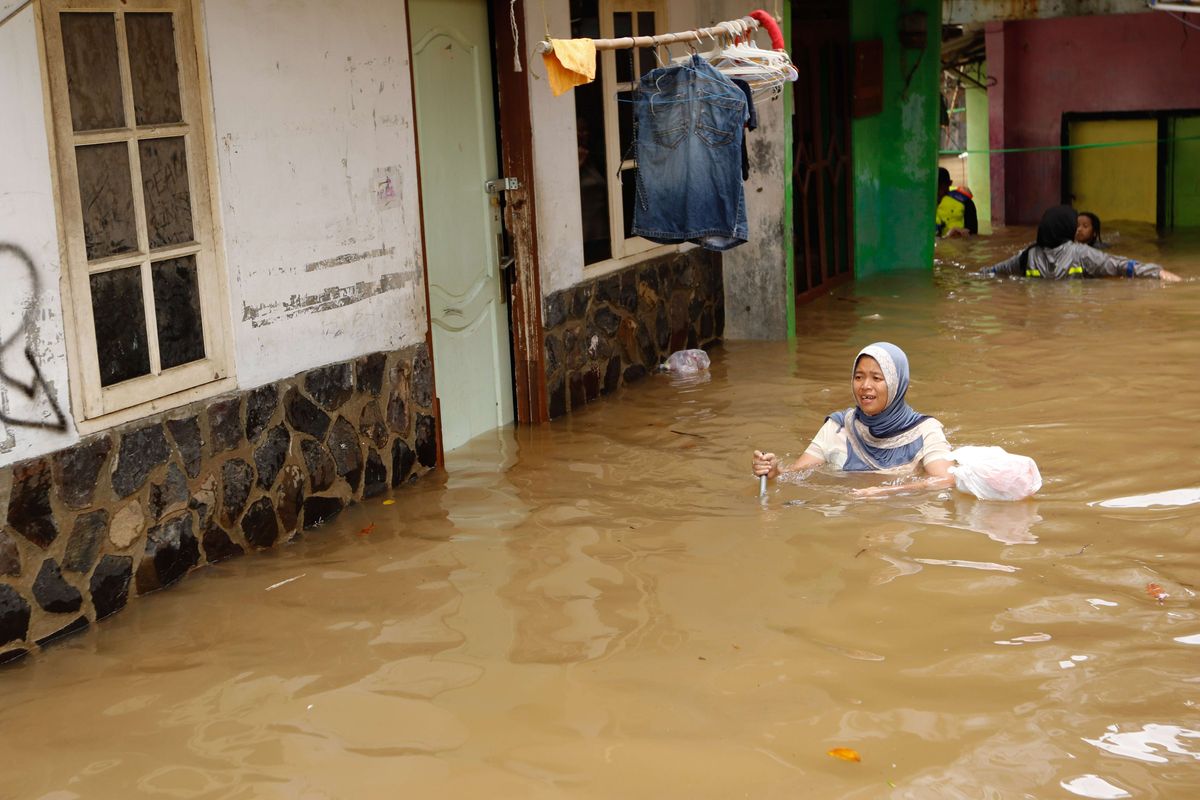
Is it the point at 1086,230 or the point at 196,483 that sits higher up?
the point at 1086,230

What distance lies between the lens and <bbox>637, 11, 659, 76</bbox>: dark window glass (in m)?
9.57

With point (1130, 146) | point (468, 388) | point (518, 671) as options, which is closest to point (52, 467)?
point (518, 671)

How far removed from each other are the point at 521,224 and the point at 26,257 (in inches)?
145

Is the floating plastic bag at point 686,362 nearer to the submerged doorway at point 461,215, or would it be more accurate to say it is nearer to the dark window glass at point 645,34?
the submerged doorway at point 461,215

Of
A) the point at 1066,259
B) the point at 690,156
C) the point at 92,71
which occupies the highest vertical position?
the point at 92,71

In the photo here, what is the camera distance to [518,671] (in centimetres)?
473

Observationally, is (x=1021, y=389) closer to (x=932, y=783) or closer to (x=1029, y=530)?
(x=1029, y=530)

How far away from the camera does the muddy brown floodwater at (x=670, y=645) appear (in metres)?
4.01

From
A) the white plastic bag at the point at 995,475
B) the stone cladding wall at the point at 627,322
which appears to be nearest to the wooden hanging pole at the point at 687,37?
the stone cladding wall at the point at 627,322

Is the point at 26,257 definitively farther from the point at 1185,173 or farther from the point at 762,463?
the point at 1185,173

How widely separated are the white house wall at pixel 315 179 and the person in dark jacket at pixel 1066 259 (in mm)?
7950

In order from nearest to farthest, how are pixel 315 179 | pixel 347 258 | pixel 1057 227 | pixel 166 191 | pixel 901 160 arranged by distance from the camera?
pixel 166 191, pixel 315 179, pixel 347 258, pixel 1057 227, pixel 901 160

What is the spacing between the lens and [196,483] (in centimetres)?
584

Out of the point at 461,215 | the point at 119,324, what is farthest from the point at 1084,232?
the point at 119,324
